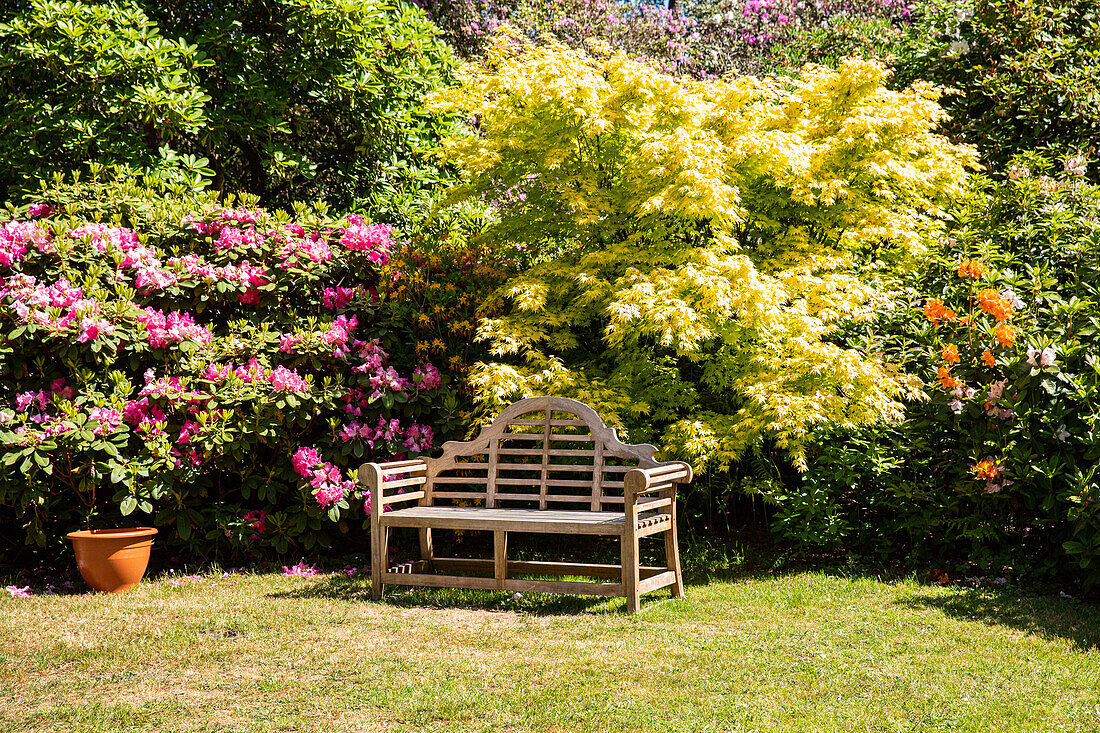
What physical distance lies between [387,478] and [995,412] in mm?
3647

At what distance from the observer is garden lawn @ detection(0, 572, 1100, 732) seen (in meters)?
3.31

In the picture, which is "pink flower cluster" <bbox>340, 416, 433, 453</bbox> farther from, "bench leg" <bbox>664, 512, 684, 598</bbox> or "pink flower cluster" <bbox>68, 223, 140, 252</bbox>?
"bench leg" <bbox>664, 512, 684, 598</bbox>

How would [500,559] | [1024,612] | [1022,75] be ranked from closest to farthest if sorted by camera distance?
[1024,612], [500,559], [1022,75]

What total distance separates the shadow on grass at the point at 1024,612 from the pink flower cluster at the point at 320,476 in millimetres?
3509

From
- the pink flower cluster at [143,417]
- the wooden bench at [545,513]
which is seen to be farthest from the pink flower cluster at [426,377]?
the pink flower cluster at [143,417]

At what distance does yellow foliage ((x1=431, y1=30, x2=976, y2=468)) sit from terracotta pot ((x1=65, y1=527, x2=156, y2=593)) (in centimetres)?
Answer: 228

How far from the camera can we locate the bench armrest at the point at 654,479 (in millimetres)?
4719

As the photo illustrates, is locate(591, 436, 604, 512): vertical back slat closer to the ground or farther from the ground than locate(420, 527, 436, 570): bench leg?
farther from the ground

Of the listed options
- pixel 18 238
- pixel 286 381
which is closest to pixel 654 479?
pixel 286 381

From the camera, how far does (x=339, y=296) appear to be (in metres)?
6.68

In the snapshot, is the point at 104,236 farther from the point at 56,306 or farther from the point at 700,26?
the point at 700,26

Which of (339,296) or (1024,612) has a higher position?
(339,296)

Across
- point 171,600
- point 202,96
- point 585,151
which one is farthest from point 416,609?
point 202,96

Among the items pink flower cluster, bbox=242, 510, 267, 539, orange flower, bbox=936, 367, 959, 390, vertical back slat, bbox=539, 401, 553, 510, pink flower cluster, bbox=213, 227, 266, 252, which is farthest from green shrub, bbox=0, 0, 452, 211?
orange flower, bbox=936, 367, 959, 390
